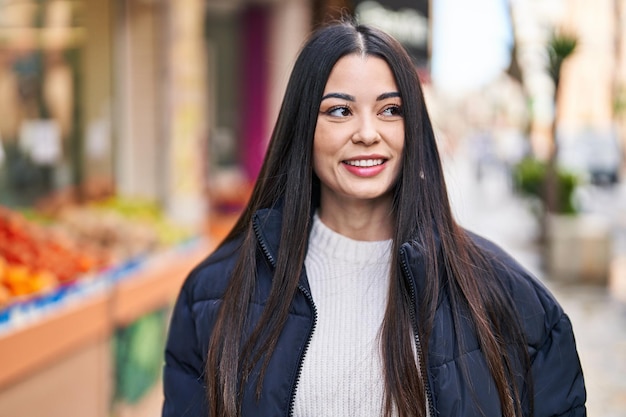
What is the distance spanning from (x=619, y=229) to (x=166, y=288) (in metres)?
12.8

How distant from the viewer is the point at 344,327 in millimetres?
2166

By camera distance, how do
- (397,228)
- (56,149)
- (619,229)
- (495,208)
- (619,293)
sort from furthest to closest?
(495,208), (619,229), (619,293), (56,149), (397,228)

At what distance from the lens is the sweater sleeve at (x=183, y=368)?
2285 millimetres

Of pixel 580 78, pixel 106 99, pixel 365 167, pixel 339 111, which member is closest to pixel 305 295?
pixel 365 167

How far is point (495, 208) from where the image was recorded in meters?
20.2

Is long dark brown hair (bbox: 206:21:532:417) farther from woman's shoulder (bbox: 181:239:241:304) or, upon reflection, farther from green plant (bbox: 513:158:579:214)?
green plant (bbox: 513:158:579:214)

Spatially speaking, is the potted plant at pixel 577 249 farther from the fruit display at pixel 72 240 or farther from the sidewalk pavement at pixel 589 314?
the fruit display at pixel 72 240

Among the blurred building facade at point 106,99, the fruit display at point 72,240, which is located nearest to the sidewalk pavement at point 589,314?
the fruit display at point 72,240

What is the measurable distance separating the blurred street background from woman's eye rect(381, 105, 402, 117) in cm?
28

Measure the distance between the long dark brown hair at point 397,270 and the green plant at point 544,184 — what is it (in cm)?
1017

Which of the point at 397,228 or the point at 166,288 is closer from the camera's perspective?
the point at 397,228

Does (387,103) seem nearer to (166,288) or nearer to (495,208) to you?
(166,288)

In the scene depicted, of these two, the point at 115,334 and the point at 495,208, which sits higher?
the point at 115,334

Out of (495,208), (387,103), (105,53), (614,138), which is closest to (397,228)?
(387,103)
